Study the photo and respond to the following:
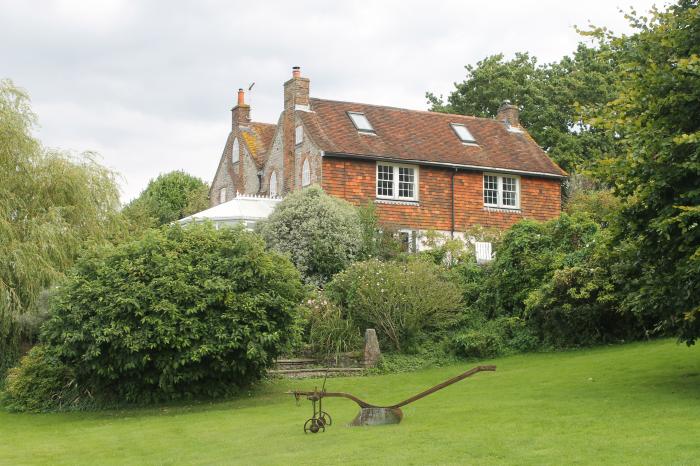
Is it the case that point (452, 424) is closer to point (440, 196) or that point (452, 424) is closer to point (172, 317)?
point (172, 317)

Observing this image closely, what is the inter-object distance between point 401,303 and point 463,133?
1721 cm

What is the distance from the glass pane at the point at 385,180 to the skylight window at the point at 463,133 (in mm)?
4888

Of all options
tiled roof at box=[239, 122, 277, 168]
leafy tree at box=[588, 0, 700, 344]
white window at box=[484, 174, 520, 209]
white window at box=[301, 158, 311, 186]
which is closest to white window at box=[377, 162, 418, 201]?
white window at box=[301, 158, 311, 186]

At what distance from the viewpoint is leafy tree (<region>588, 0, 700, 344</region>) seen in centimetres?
1469

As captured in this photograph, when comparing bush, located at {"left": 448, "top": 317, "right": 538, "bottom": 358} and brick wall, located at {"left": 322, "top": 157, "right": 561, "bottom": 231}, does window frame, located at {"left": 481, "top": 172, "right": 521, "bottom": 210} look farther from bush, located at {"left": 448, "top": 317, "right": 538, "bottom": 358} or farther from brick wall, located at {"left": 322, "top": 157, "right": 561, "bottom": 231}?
bush, located at {"left": 448, "top": 317, "right": 538, "bottom": 358}

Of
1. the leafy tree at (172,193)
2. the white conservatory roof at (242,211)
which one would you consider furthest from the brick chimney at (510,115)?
the leafy tree at (172,193)

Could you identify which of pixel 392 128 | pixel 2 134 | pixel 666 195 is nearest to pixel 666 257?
pixel 666 195

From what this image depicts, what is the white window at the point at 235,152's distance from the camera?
45838 millimetres

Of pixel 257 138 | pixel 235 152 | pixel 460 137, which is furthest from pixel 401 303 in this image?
pixel 235 152

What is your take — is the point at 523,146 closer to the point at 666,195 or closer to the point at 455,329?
the point at 455,329

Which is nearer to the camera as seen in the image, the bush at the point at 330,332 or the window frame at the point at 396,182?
the bush at the point at 330,332

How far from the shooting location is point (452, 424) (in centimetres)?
1438

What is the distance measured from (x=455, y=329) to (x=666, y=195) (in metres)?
12.1

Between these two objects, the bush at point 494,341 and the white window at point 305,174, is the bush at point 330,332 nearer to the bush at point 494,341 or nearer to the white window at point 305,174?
the bush at point 494,341
